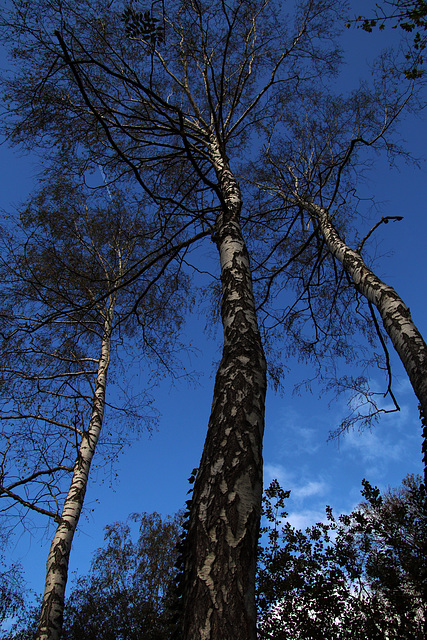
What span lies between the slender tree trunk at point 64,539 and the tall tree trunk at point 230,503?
3035mm

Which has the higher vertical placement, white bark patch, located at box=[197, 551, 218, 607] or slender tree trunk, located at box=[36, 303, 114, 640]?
slender tree trunk, located at box=[36, 303, 114, 640]

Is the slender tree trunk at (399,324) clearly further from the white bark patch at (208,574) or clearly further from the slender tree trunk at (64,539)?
the slender tree trunk at (64,539)

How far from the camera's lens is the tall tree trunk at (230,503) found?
138 centimetres

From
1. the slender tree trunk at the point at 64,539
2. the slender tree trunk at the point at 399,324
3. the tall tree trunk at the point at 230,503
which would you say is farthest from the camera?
the slender tree trunk at the point at 64,539

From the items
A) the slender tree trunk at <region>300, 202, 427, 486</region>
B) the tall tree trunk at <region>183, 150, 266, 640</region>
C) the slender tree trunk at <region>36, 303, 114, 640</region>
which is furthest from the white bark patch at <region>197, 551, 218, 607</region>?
the slender tree trunk at <region>36, 303, 114, 640</region>

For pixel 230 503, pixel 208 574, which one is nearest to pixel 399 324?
pixel 230 503

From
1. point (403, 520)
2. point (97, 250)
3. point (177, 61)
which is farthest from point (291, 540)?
point (177, 61)

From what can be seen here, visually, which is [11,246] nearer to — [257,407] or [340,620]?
[257,407]

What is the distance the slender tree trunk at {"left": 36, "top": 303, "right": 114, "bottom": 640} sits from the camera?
150 inches

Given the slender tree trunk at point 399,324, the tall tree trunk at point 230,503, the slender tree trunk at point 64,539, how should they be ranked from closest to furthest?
the tall tree trunk at point 230,503, the slender tree trunk at point 399,324, the slender tree trunk at point 64,539

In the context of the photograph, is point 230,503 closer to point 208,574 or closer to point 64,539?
point 208,574

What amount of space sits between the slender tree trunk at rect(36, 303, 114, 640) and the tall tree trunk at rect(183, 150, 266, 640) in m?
3.03

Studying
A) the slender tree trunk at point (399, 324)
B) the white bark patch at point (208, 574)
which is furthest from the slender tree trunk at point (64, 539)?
the slender tree trunk at point (399, 324)

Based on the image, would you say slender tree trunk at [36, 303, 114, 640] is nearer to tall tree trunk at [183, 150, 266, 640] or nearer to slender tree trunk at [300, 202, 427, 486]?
tall tree trunk at [183, 150, 266, 640]
